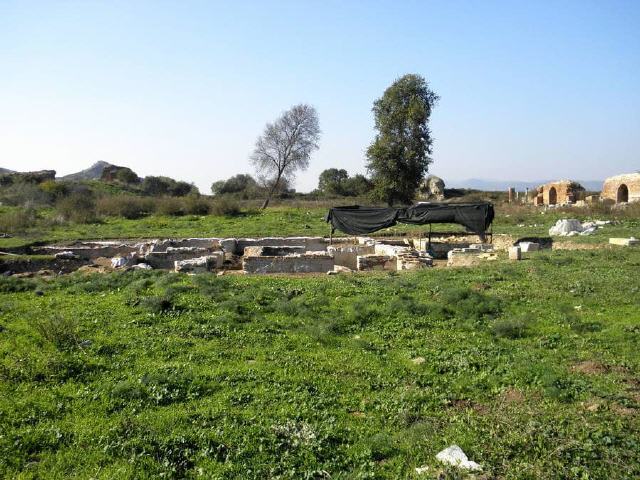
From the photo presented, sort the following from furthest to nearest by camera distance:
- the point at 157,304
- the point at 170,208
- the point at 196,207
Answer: the point at 196,207 → the point at 170,208 → the point at 157,304

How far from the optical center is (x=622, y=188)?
34562 mm

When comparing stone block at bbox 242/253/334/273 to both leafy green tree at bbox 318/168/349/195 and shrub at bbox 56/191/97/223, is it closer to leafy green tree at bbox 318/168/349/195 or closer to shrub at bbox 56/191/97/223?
shrub at bbox 56/191/97/223

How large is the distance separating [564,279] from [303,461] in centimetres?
843

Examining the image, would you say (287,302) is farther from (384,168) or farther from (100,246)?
(384,168)

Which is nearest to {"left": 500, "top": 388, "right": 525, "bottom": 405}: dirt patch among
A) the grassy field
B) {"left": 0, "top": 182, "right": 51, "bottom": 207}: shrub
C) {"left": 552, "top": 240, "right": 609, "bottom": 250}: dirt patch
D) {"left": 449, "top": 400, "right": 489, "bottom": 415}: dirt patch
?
{"left": 449, "top": 400, "right": 489, "bottom": 415}: dirt patch

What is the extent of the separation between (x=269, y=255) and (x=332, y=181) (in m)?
46.2

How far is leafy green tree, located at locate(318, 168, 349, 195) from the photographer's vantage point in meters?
59.3

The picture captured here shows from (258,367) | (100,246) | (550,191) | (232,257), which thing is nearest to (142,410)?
(258,367)

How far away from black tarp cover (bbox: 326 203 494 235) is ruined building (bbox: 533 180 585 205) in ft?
76.2

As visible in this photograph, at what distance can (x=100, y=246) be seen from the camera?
20.0m

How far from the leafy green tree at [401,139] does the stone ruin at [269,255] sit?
11.0 metres

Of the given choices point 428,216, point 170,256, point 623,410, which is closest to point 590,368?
point 623,410

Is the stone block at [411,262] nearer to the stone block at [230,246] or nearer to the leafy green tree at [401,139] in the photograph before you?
the stone block at [230,246]

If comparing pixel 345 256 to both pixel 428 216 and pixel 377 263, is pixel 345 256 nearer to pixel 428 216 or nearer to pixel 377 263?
pixel 377 263
